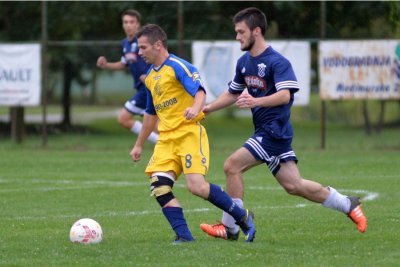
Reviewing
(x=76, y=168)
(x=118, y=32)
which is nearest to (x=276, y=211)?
(x=76, y=168)

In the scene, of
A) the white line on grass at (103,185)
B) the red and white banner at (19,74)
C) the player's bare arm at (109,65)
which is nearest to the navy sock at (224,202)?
the white line on grass at (103,185)

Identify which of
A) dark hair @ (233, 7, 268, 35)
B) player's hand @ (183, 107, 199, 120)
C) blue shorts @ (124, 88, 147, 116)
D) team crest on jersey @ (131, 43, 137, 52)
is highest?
dark hair @ (233, 7, 268, 35)

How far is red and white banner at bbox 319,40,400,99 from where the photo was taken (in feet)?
57.3

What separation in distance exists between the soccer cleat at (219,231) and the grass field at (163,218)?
0.07 m

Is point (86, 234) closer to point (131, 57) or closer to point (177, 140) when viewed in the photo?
point (177, 140)

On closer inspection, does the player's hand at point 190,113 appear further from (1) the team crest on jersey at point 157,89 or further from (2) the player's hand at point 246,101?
(1) the team crest on jersey at point 157,89

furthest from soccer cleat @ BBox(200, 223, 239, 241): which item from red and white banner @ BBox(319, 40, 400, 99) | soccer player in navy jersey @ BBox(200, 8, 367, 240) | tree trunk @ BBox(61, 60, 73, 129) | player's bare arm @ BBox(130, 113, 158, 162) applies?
tree trunk @ BBox(61, 60, 73, 129)

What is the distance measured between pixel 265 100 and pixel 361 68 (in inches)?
399

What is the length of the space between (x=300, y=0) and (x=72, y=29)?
6170 millimetres

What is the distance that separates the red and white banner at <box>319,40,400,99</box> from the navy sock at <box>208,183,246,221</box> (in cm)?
1002

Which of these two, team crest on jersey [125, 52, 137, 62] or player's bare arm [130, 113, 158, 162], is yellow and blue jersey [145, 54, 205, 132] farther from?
team crest on jersey [125, 52, 137, 62]

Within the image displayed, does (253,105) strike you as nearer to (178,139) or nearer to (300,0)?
(178,139)

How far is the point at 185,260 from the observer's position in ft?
23.2

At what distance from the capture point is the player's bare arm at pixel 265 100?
7.58 metres
